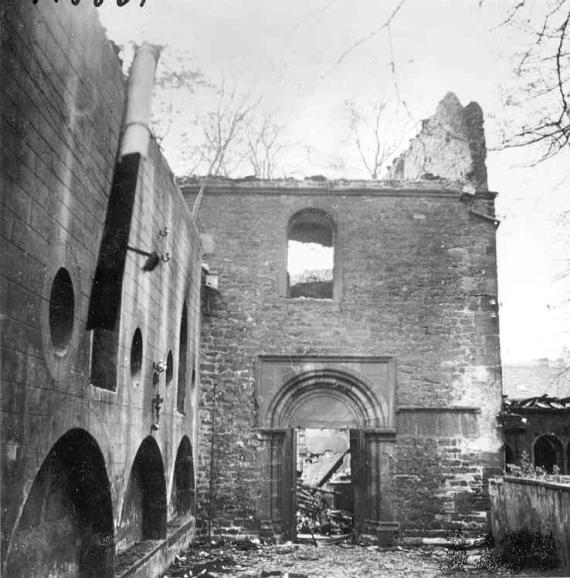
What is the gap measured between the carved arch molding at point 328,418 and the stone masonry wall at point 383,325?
17cm

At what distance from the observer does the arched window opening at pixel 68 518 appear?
5762 millimetres

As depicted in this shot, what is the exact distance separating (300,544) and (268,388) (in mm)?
2684

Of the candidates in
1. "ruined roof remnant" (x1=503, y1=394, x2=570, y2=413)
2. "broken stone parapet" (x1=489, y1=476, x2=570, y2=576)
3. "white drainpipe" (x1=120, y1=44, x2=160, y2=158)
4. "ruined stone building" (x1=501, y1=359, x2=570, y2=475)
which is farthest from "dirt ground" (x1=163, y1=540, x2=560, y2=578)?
"white drainpipe" (x1=120, y1=44, x2=160, y2=158)

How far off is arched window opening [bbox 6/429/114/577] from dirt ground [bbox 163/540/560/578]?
2728mm

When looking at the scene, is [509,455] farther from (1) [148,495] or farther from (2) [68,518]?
(2) [68,518]

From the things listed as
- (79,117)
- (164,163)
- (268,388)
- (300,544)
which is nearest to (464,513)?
(300,544)

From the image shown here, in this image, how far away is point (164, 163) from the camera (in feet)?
30.9

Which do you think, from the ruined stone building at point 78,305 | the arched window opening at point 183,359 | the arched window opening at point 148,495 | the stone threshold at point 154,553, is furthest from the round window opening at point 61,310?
the arched window opening at point 183,359

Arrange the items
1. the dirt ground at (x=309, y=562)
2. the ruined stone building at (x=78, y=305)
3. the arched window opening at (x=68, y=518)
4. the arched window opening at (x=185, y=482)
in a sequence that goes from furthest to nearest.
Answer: the arched window opening at (x=185, y=482), the dirt ground at (x=309, y=562), the arched window opening at (x=68, y=518), the ruined stone building at (x=78, y=305)

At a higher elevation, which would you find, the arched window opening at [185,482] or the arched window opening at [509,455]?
the arched window opening at [509,455]

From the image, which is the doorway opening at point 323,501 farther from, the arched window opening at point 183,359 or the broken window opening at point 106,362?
the broken window opening at point 106,362

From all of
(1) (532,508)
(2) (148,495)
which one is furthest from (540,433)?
(2) (148,495)

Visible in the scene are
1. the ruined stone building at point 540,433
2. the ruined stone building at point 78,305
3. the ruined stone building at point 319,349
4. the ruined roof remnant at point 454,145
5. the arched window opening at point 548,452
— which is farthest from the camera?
the ruined roof remnant at point 454,145

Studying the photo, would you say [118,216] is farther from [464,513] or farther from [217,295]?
[464,513]
